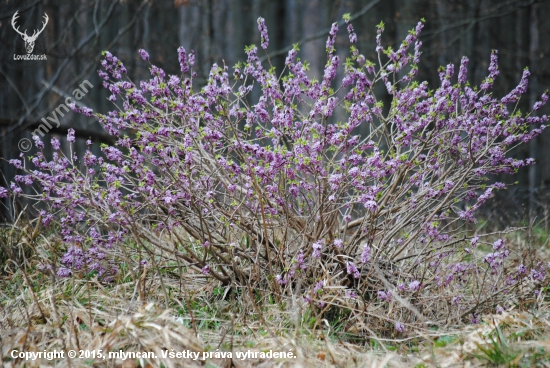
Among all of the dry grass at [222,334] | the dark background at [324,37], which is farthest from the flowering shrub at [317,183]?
the dark background at [324,37]

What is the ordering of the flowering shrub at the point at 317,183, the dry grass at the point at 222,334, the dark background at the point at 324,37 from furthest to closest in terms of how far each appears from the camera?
1. the dark background at the point at 324,37
2. the flowering shrub at the point at 317,183
3. the dry grass at the point at 222,334

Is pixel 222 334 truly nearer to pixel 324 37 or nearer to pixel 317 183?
pixel 317 183

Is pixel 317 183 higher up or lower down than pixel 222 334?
higher up

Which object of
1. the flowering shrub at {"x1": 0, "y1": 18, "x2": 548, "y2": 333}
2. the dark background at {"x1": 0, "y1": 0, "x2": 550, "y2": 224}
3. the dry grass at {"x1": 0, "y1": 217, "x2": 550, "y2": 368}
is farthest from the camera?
the dark background at {"x1": 0, "y1": 0, "x2": 550, "y2": 224}

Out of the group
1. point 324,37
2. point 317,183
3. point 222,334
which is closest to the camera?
point 222,334

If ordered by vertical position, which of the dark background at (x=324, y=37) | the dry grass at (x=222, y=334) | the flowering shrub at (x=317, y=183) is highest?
the dark background at (x=324, y=37)

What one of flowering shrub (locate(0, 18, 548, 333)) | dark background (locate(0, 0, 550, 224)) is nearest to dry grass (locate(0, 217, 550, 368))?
flowering shrub (locate(0, 18, 548, 333))

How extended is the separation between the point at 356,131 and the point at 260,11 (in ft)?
9.70

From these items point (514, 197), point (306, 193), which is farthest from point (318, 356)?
point (514, 197)

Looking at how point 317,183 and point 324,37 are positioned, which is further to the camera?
point 324,37

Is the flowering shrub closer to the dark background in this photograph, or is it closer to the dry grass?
the dry grass

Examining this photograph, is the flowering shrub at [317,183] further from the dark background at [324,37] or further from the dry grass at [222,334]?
the dark background at [324,37]

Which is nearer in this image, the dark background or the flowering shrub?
the flowering shrub

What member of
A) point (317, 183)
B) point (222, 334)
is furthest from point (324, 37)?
point (222, 334)
